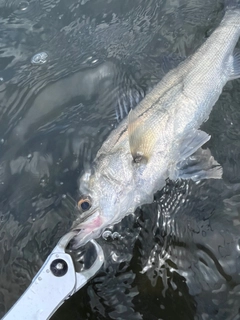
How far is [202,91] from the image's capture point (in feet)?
11.7

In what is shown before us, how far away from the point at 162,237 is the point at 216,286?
552 millimetres

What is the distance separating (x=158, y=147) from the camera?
3322 mm

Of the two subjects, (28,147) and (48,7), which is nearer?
(28,147)

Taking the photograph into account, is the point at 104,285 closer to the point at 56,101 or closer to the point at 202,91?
the point at 202,91

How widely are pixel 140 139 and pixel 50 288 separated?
1.28 m

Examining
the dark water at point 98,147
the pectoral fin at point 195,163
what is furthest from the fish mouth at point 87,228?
the pectoral fin at point 195,163

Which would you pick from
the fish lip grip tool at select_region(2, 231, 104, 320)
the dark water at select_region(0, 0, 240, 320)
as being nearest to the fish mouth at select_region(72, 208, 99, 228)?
the fish lip grip tool at select_region(2, 231, 104, 320)

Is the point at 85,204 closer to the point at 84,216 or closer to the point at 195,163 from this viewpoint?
the point at 84,216

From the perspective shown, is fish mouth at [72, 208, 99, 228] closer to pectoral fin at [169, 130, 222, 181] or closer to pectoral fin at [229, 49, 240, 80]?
pectoral fin at [169, 130, 222, 181]

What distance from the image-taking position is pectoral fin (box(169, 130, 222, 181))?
11.2 feet

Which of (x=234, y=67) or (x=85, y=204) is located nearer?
(x=85, y=204)

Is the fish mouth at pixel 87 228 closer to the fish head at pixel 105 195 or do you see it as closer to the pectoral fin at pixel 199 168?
the fish head at pixel 105 195

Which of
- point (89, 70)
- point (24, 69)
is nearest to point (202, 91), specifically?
point (89, 70)

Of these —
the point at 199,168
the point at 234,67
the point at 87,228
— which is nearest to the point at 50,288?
the point at 87,228
